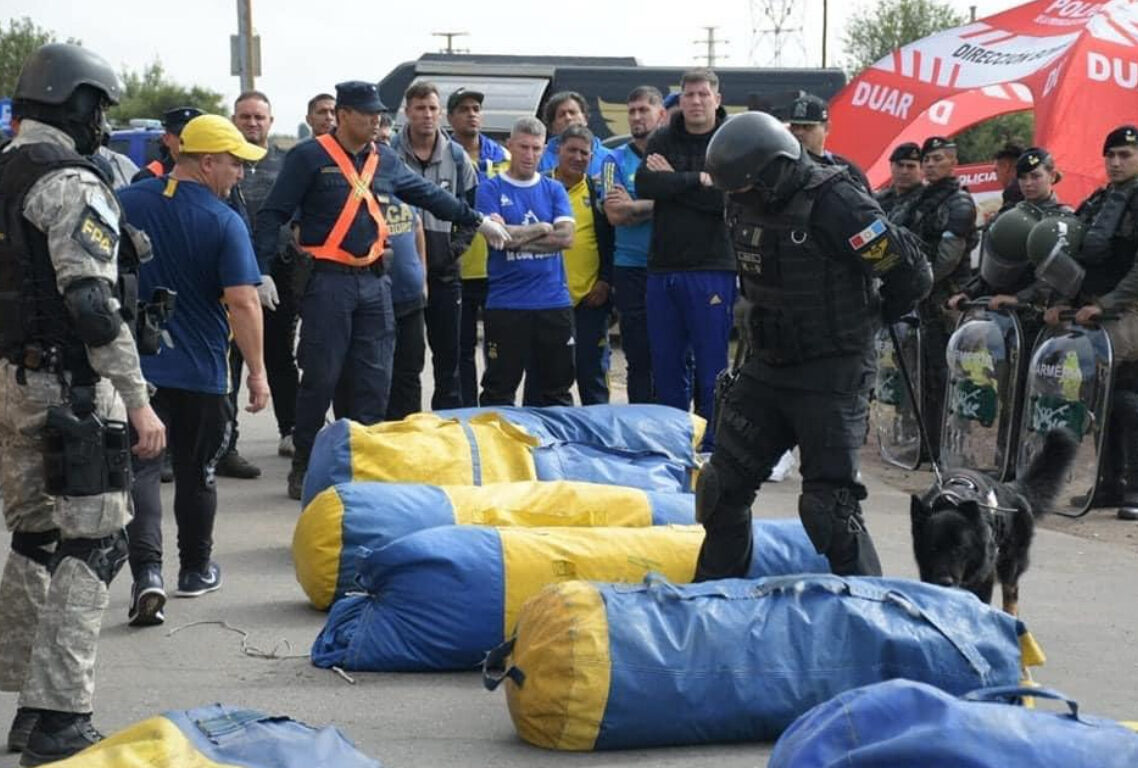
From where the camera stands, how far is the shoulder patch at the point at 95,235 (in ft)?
17.3

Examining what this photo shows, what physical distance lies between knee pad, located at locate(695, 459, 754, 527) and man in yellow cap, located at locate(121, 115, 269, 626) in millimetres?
1980

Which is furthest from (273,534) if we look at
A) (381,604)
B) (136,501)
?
(381,604)

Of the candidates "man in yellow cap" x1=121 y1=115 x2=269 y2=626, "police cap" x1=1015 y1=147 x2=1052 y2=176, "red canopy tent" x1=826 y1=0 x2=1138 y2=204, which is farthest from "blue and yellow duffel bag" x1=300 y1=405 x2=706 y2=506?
"red canopy tent" x1=826 y1=0 x2=1138 y2=204

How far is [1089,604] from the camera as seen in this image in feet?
25.3

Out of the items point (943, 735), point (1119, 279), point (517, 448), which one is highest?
point (1119, 279)

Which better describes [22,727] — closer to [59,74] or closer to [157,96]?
[59,74]

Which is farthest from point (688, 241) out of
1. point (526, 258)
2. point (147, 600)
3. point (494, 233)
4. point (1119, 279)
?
point (147, 600)

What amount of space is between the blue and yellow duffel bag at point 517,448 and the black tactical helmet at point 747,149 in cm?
231

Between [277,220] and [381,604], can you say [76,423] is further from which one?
[277,220]

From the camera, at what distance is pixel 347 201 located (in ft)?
30.8

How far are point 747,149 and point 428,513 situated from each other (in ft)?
6.72

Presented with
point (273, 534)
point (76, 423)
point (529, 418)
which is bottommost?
point (273, 534)

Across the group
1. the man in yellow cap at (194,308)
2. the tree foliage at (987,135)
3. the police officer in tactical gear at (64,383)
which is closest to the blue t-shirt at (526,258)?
the man in yellow cap at (194,308)

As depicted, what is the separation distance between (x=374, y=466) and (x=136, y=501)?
1.21m
